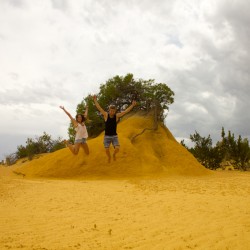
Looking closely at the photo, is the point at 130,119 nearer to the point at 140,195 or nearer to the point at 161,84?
the point at 161,84

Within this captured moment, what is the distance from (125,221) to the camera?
6695 millimetres

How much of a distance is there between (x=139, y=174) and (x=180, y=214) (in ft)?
37.0

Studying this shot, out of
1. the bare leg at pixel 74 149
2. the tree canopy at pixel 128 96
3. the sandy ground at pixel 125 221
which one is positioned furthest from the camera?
the tree canopy at pixel 128 96

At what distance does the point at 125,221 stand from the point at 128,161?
1270 centimetres

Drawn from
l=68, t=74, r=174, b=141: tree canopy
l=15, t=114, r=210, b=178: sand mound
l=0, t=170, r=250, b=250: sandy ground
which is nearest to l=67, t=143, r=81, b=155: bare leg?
l=0, t=170, r=250, b=250: sandy ground

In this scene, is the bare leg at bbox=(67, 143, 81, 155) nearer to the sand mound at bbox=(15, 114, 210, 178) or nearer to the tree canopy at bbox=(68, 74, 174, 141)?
the sand mound at bbox=(15, 114, 210, 178)

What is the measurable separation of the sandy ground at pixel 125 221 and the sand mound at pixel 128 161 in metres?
8.87

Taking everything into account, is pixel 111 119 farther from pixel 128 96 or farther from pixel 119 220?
pixel 128 96

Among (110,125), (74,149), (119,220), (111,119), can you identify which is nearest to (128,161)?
(74,149)

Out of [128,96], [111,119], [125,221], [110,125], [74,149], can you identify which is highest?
[128,96]

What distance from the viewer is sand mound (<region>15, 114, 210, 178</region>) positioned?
18828mm

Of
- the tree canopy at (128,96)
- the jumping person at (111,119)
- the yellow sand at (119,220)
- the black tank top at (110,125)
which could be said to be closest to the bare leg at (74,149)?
the jumping person at (111,119)

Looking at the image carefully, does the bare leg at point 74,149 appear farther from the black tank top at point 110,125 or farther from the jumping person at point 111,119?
the black tank top at point 110,125

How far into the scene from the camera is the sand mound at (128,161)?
741 inches
